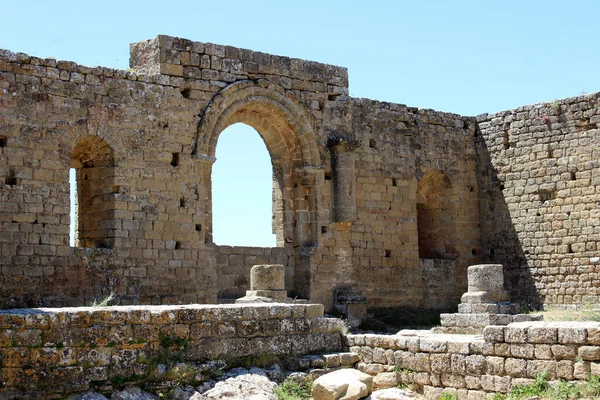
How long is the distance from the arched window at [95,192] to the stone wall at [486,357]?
6263mm

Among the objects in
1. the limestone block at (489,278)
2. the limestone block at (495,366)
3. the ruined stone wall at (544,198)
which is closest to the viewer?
the limestone block at (495,366)

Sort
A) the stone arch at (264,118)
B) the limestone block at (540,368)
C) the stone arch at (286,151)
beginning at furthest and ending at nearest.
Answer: the stone arch at (286,151) < the stone arch at (264,118) < the limestone block at (540,368)

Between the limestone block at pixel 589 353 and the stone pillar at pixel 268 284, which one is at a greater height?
the stone pillar at pixel 268 284

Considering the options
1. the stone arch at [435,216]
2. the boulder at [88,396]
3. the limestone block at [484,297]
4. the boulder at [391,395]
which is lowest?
the boulder at [391,395]

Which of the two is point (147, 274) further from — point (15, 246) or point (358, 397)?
point (358, 397)

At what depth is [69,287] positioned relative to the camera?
15727 millimetres

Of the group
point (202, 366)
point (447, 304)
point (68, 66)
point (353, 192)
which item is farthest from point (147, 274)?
point (447, 304)

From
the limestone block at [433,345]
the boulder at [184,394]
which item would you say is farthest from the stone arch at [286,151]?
the boulder at [184,394]

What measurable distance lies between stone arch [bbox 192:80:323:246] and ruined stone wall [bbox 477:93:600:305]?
4979mm

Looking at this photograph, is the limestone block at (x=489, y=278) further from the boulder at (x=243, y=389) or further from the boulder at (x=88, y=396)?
the boulder at (x=88, y=396)

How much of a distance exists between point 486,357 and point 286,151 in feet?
31.5

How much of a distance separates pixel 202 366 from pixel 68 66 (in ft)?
24.6

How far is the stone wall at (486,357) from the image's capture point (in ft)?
32.4

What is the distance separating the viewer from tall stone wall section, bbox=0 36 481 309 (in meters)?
15.7
